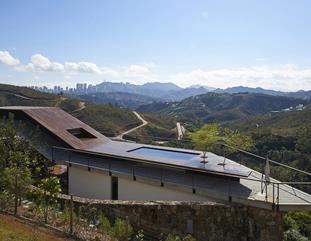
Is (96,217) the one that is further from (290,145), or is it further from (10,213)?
(290,145)

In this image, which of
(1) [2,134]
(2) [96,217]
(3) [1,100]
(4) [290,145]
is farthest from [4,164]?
(3) [1,100]

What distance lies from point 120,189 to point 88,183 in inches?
75.8

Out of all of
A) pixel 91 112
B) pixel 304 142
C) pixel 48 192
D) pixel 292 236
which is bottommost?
pixel 292 236

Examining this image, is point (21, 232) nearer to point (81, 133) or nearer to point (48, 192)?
point (48, 192)

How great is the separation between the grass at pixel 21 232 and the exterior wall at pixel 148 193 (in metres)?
5.26

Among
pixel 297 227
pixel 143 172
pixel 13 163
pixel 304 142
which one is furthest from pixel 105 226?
pixel 304 142

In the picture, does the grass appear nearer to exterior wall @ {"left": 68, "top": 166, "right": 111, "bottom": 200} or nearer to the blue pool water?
exterior wall @ {"left": 68, "top": 166, "right": 111, "bottom": 200}

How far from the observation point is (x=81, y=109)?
73.5m

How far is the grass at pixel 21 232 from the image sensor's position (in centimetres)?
841

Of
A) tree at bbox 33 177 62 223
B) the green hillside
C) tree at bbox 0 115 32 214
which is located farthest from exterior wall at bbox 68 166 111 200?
the green hillside

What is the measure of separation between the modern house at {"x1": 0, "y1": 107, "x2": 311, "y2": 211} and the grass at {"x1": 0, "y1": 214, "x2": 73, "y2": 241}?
17.3ft

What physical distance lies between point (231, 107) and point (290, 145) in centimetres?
14347

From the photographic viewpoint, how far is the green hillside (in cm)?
6531

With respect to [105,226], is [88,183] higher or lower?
lower
